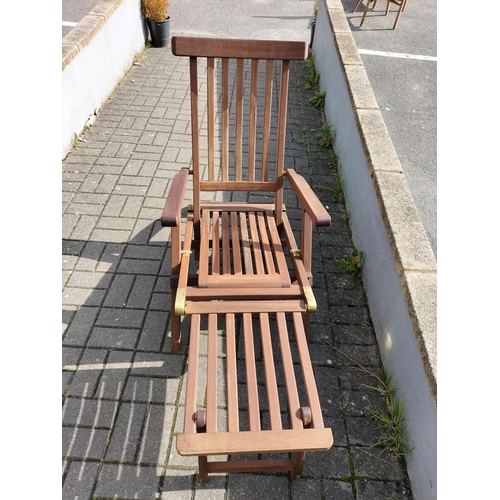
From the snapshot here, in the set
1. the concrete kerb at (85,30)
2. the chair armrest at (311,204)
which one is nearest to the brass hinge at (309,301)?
the chair armrest at (311,204)

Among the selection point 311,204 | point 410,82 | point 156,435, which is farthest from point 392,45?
point 156,435

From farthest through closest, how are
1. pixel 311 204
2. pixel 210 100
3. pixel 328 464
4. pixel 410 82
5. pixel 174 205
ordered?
1. pixel 410 82
2. pixel 210 100
3. pixel 311 204
4. pixel 174 205
5. pixel 328 464

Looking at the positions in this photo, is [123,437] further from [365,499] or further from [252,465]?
[365,499]

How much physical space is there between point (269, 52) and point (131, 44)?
4.08m

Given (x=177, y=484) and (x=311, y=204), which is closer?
(x=177, y=484)

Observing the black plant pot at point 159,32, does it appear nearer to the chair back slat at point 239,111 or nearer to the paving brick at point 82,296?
the chair back slat at point 239,111

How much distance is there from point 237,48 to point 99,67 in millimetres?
2893

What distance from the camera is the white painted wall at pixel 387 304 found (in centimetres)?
188

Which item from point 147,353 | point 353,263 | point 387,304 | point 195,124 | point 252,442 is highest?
Result: point 195,124

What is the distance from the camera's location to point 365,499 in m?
1.95

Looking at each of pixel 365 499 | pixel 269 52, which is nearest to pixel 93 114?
pixel 269 52

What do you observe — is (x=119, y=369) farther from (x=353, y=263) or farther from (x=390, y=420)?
(x=353, y=263)

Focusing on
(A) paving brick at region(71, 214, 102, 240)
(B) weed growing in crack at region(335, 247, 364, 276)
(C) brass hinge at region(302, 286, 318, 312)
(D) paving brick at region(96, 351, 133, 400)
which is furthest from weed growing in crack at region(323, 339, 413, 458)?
(A) paving brick at region(71, 214, 102, 240)

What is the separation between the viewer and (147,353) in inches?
97.3
